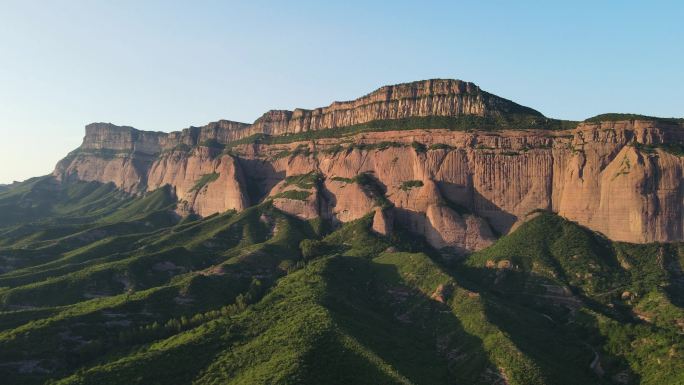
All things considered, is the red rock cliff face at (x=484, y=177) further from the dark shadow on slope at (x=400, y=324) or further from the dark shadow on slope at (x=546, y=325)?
the dark shadow on slope at (x=400, y=324)

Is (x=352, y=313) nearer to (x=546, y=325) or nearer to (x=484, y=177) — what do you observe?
(x=546, y=325)

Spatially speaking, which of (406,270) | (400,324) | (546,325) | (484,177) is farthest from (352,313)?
(484,177)

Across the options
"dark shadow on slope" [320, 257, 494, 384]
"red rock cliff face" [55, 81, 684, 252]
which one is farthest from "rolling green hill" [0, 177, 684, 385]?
"red rock cliff face" [55, 81, 684, 252]

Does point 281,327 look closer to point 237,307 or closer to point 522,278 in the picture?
point 237,307

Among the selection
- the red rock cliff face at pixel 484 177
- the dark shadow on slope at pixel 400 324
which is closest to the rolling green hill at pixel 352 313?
the dark shadow on slope at pixel 400 324

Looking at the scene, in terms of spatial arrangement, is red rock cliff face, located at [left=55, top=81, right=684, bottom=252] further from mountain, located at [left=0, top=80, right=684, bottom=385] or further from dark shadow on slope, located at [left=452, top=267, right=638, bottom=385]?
dark shadow on slope, located at [left=452, top=267, right=638, bottom=385]

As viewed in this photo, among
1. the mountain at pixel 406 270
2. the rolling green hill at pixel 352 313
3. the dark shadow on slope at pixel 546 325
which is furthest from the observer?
the dark shadow on slope at pixel 546 325

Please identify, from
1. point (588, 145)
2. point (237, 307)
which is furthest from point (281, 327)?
point (588, 145)

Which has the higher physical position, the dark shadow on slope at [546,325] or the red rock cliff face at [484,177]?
the red rock cliff face at [484,177]
